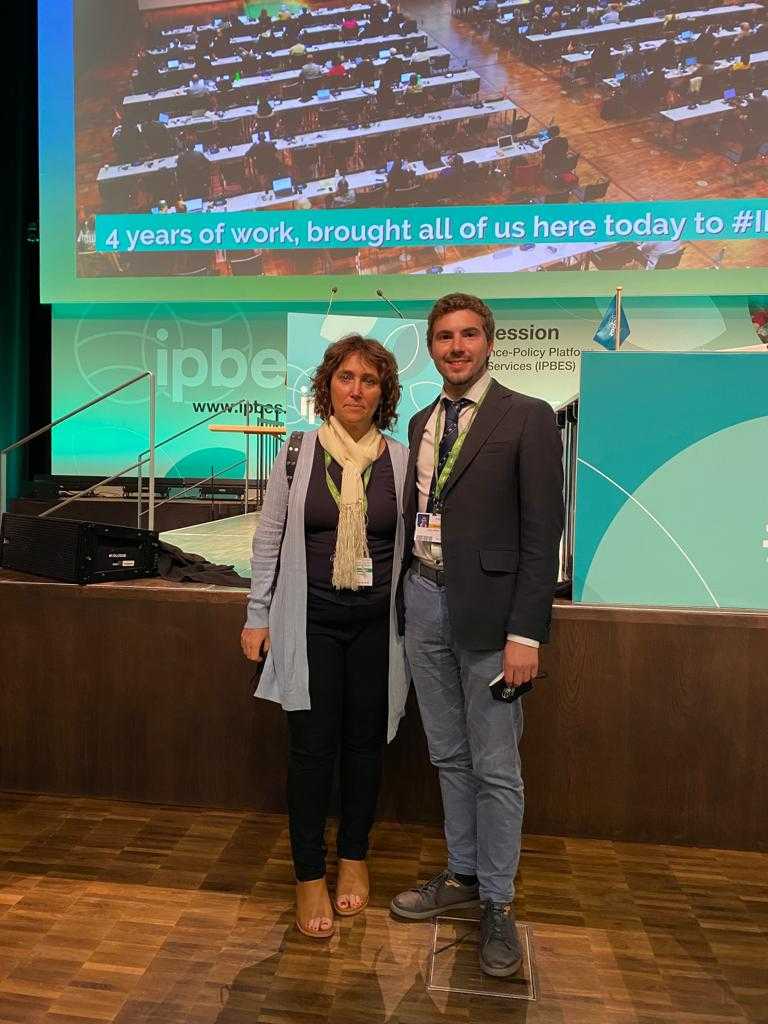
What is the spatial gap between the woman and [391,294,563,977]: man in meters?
0.07

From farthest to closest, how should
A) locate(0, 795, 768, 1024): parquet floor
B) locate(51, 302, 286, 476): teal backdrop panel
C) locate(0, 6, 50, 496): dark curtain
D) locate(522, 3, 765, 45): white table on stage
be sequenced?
locate(51, 302, 286, 476): teal backdrop panel
locate(0, 6, 50, 496): dark curtain
locate(522, 3, 765, 45): white table on stage
locate(0, 795, 768, 1024): parquet floor

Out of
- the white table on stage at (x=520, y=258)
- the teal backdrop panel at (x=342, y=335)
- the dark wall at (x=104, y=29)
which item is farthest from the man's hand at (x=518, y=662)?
the dark wall at (x=104, y=29)

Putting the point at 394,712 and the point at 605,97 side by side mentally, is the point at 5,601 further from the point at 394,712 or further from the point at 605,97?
the point at 605,97

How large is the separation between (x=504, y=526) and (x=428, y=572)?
0.22 m

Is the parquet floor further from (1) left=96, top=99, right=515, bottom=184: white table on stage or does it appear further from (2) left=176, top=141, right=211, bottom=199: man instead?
(1) left=96, top=99, right=515, bottom=184: white table on stage

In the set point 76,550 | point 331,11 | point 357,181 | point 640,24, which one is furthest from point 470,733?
point 331,11

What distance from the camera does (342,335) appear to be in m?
4.36

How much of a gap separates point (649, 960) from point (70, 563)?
1957 millimetres

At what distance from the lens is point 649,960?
1788 mm

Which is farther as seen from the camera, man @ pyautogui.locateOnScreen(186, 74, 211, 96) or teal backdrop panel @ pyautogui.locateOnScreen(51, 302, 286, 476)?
teal backdrop panel @ pyautogui.locateOnScreen(51, 302, 286, 476)

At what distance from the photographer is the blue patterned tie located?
177cm

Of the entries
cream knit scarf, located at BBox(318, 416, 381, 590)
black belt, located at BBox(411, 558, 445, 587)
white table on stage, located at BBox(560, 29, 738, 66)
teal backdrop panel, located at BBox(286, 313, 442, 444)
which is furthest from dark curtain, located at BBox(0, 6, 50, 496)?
black belt, located at BBox(411, 558, 445, 587)

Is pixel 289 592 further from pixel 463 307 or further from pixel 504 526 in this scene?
pixel 463 307

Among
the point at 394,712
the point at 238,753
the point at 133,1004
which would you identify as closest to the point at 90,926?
the point at 133,1004
